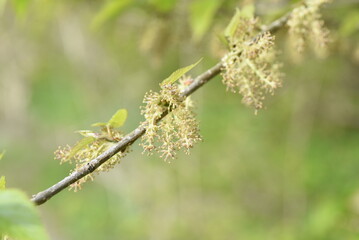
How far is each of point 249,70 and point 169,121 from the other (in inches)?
9.3

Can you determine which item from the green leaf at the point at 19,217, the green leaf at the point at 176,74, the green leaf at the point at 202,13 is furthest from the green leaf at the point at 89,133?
the green leaf at the point at 202,13

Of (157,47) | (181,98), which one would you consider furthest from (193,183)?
(181,98)

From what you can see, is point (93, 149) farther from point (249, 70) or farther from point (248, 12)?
point (248, 12)

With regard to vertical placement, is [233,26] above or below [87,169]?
above

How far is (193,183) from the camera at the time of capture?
3613 mm

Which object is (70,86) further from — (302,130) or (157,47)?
(157,47)

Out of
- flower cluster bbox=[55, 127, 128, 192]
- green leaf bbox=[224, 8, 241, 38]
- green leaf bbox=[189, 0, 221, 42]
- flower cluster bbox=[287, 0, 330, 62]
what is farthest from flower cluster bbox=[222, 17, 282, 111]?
green leaf bbox=[189, 0, 221, 42]

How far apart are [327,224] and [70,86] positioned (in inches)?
133

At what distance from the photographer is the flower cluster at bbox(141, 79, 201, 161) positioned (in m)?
0.93

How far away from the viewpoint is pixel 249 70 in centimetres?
110

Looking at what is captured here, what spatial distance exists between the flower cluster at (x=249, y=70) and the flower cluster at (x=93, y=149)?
265 mm

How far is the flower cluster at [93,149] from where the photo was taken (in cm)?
95

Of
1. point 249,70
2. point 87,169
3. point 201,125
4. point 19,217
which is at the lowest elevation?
point 19,217

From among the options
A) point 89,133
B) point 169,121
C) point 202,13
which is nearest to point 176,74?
point 169,121
